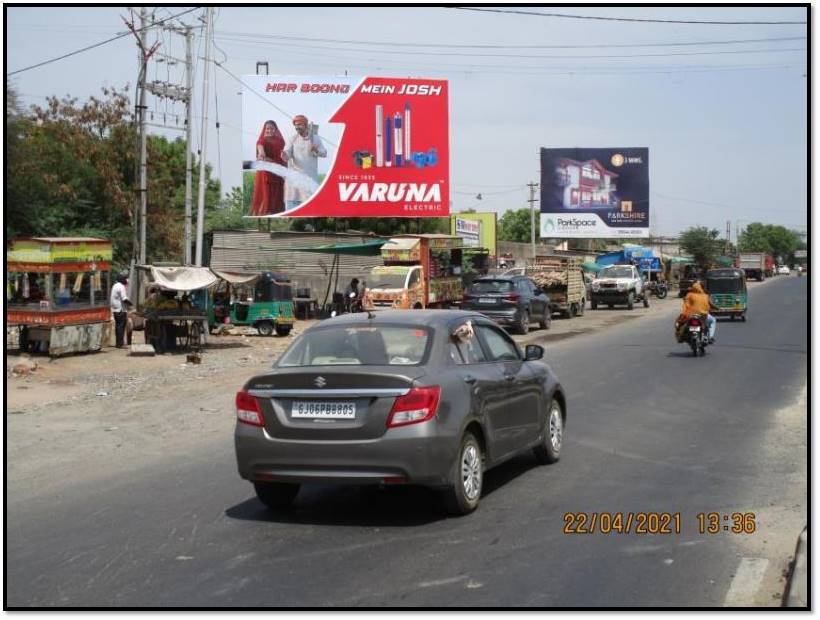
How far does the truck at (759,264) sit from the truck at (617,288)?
589cm

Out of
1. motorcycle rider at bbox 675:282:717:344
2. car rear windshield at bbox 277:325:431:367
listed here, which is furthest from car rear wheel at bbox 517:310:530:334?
car rear windshield at bbox 277:325:431:367

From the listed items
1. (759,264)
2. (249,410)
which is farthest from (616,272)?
(249,410)

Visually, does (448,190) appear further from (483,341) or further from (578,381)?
(483,341)

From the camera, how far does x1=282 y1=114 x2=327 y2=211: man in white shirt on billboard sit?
42.9m

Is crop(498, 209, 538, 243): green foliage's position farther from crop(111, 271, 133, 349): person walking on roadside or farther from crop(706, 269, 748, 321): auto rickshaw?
crop(111, 271, 133, 349): person walking on roadside

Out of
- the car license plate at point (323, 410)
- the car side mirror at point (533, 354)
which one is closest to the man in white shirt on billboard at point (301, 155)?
the car side mirror at point (533, 354)

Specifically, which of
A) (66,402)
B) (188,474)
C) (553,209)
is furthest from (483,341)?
(553,209)

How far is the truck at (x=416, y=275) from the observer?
31.7 meters

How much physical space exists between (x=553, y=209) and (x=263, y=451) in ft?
185

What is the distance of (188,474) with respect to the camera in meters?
9.14

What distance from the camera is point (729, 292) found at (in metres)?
29.3

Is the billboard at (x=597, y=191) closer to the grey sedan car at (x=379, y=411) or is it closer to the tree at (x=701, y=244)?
the tree at (x=701, y=244)

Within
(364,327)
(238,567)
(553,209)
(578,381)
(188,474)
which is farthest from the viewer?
(553,209)

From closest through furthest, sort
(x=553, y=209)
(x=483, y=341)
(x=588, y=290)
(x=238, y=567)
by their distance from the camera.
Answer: (x=238, y=567) < (x=483, y=341) < (x=588, y=290) < (x=553, y=209)
